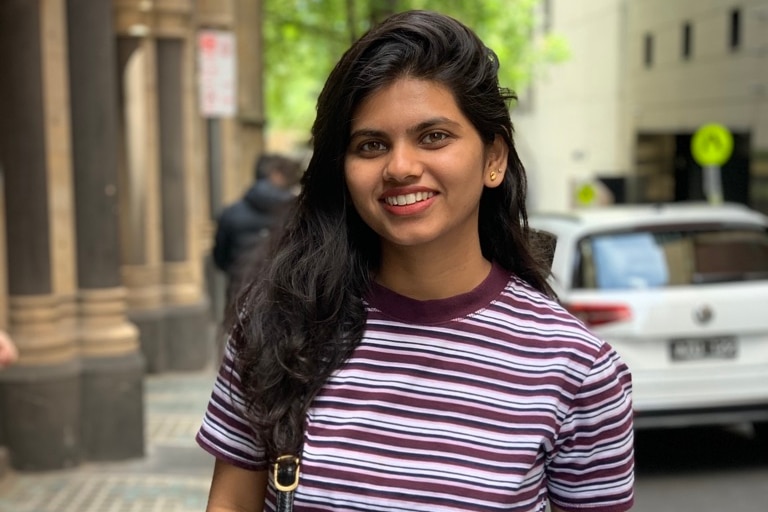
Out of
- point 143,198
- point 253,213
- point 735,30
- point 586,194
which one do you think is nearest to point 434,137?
point 253,213

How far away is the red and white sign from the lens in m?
11.2

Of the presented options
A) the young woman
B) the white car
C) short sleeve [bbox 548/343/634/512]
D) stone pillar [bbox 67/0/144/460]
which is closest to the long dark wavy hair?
the young woman

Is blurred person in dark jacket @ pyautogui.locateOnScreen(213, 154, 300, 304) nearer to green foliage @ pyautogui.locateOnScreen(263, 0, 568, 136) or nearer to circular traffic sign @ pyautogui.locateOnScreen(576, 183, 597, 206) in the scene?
green foliage @ pyautogui.locateOnScreen(263, 0, 568, 136)

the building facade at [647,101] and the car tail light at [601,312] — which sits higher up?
the building facade at [647,101]

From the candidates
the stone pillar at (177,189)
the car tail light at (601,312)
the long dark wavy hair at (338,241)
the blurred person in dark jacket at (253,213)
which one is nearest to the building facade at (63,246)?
the blurred person in dark jacket at (253,213)

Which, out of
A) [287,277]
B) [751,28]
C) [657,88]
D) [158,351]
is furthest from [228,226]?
[657,88]

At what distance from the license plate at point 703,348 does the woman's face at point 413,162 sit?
5392 millimetres

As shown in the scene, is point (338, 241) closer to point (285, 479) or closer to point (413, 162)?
point (413, 162)

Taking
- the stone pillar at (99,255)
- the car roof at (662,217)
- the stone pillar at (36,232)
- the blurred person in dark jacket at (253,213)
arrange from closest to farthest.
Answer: the stone pillar at (36,232) < the car roof at (662,217) < the stone pillar at (99,255) < the blurred person in dark jacket at (253,213)

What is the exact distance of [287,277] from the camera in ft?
6.81

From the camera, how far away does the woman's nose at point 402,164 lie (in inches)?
73.3

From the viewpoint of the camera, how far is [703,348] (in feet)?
23.3

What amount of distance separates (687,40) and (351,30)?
37.1 feet

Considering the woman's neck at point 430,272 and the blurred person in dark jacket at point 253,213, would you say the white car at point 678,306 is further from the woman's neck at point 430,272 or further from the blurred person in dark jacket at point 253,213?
the woman's neck at point 430,272
